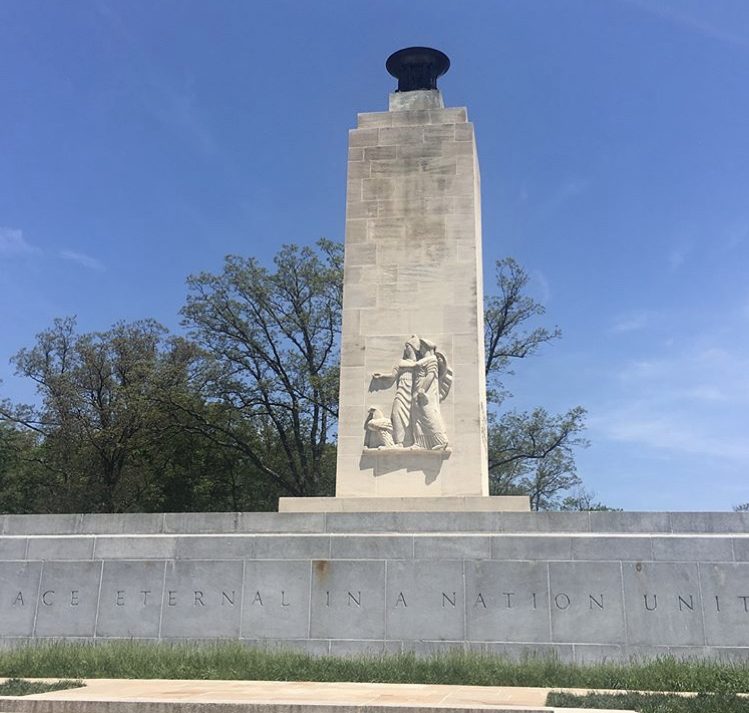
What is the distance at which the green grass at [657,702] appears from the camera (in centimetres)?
758

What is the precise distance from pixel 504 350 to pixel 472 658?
26.8 metres

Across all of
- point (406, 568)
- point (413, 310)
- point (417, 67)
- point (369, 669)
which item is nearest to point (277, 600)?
point (406, 568)

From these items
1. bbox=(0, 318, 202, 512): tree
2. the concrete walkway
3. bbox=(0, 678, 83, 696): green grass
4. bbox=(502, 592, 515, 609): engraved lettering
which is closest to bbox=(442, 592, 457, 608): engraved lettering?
bbox=(502, 592, 515, 609): engraved lettering

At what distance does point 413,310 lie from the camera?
58.4 feet

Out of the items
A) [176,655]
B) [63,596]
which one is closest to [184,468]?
[63,596]

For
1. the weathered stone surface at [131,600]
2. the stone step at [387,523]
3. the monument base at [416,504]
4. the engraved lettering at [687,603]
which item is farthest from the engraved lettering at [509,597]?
the weathered stone surface at [131,600]

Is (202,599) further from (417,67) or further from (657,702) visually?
(417,67)

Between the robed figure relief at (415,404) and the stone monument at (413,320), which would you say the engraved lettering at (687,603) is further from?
the robed figure relief at (415,404)

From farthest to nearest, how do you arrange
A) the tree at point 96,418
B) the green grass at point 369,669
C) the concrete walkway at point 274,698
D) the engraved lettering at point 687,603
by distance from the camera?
the tree at point 96,418 → the engraved lettering at point 687,603 → the green grass at point 369,669 → the concrete walkway at point 274,698

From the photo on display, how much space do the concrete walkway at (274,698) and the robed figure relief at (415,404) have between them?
7.25 meters

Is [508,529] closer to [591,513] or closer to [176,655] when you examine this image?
[591,513]

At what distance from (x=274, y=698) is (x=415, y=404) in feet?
29.8

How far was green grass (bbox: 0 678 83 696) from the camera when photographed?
29.6 ft

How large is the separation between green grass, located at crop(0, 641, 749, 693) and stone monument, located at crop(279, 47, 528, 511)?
444 cm
